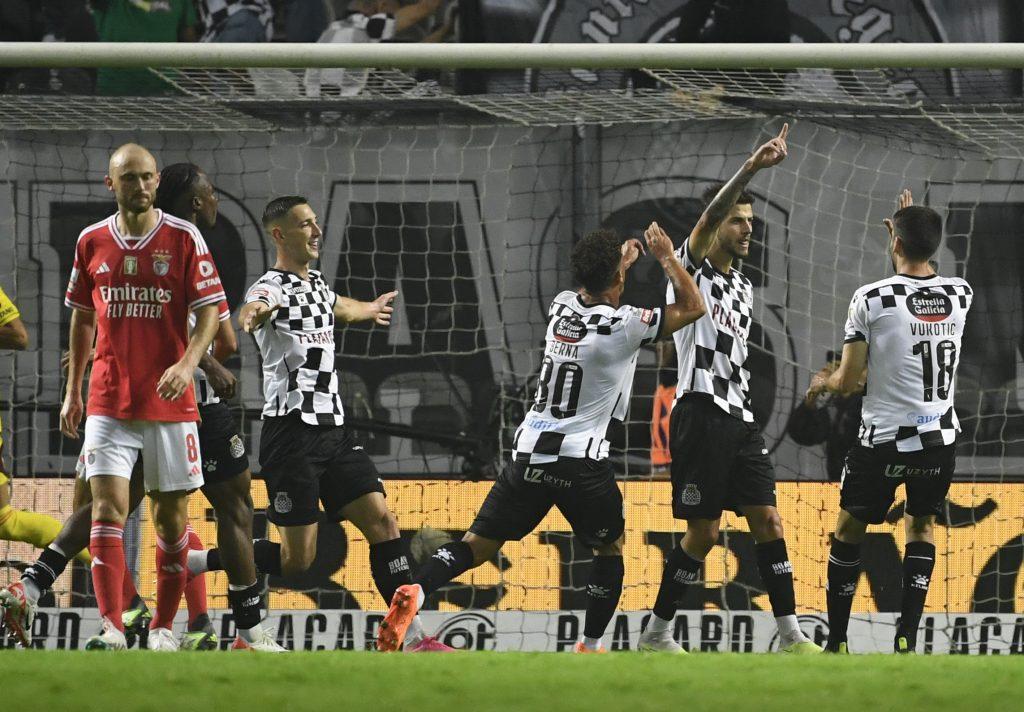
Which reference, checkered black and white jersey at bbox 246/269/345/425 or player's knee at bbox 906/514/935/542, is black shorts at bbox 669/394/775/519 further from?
checkered black and white jersey at bbox 246/269/345/425

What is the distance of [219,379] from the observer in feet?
19.0

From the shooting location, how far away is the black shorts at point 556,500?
5.60m

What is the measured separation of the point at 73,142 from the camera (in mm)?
9805

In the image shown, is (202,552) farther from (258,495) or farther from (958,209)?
(958,209)

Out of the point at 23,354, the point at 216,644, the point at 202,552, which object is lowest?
the point at 216,644

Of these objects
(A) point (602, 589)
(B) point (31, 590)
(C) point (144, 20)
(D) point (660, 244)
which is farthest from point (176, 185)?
(C) point (144, 20)

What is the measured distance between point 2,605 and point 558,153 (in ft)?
17.9

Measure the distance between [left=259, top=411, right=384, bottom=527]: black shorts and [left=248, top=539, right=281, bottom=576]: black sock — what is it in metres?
0.22

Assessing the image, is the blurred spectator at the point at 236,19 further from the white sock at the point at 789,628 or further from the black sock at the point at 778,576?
the white sock at the point at 789,628

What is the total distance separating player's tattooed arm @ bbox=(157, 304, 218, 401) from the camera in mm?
4969

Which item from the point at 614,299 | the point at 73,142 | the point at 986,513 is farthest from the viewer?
the point at 73,142

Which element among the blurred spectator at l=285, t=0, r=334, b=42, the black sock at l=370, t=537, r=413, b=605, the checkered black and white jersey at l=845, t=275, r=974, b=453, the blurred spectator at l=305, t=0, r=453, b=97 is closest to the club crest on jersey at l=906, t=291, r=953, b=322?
the checkered black and white jersey at l=845, t=275, r=974, b=453

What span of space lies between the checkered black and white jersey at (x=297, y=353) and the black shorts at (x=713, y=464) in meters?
1.46

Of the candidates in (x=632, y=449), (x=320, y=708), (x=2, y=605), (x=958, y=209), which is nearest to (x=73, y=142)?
(x=632, y=449)
